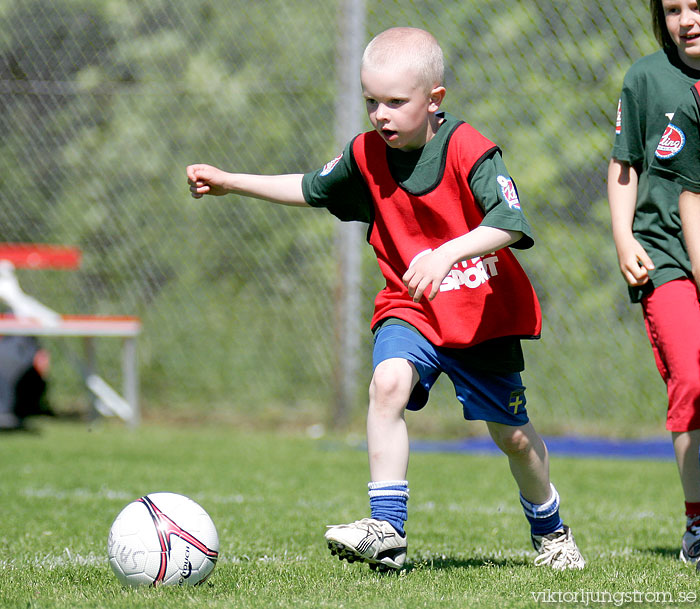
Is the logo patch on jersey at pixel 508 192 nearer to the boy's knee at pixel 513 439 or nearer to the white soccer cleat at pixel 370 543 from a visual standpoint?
the boy's knee at pixel 513 439

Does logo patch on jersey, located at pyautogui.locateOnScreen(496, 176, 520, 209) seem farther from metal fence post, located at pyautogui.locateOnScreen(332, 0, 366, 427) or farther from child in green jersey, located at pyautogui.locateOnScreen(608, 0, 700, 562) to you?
metal fence post, located at pyautogui.locateOnScreen(332, 0, 366, 427)

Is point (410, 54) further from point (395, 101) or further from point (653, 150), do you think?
point (653, 150)

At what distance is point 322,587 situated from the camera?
2.95 metres

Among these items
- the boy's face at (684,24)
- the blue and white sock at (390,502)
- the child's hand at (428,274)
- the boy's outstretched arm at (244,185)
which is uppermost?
the boy's face at (684,24)

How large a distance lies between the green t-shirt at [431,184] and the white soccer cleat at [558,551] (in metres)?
0.59

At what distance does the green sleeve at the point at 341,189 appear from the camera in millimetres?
3510

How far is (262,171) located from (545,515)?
21.2 feet

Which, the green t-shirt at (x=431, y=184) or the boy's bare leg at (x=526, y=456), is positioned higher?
the green t-shirt at (x=431, y=184)

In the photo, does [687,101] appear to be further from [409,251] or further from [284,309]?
[284,309]

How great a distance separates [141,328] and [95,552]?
6.19 metres

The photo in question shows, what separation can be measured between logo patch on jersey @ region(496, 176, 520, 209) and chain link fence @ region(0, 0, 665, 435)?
16.4 ft

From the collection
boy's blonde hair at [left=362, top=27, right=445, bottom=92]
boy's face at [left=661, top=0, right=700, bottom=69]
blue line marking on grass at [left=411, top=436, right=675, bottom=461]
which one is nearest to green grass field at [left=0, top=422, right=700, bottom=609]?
blue line marking on grass at [left=411, top=436, right=675, bottom=461]

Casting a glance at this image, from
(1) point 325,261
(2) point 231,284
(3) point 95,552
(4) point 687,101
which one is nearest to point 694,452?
(4) point 687,101

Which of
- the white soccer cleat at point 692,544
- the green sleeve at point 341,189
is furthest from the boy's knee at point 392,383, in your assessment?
the white soccer cleat at point 692,544
